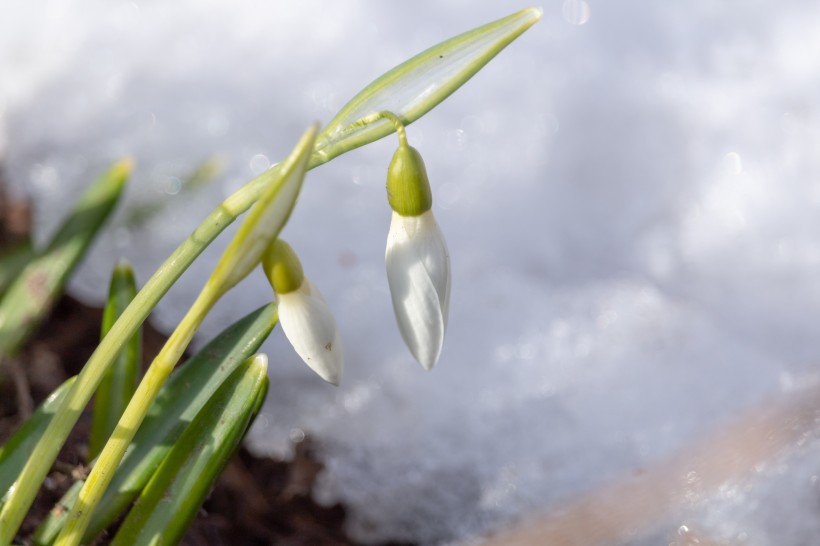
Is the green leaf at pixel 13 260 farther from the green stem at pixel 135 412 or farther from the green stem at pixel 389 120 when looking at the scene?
the green stem at pixel 389 120

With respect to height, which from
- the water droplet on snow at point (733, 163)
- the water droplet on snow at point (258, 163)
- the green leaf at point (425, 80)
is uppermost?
the water droplet on snow at point (733, 163)

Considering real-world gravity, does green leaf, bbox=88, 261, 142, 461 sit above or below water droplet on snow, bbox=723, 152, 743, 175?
below

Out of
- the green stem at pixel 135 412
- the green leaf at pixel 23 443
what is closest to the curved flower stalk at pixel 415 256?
the green stem at pixel 135 412

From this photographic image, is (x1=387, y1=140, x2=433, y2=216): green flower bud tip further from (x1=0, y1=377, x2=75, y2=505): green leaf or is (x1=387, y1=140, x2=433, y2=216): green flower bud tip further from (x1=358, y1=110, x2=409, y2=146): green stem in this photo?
(x1=0, y1=377, x2=75, y2=505): green leaf

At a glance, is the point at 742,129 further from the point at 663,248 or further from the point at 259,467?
the point at 259,467

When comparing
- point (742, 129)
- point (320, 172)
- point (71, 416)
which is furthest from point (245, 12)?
point (71, 416)

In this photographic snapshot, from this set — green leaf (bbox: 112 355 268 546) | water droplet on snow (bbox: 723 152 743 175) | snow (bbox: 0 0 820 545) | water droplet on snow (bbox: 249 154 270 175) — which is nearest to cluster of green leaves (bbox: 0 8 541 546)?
green leaf (bbox: 112 355 268 546)
